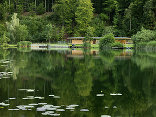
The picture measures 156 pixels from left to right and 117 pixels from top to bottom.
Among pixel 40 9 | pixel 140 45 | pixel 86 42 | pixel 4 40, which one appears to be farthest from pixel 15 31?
pixel 140 45

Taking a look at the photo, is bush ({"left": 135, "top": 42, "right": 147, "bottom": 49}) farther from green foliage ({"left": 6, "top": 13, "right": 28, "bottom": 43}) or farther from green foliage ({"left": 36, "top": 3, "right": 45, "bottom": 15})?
green foliage ({"left": 36, "top": 3, "right": 45, "bottom": 15})

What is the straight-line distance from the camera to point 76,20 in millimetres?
103812

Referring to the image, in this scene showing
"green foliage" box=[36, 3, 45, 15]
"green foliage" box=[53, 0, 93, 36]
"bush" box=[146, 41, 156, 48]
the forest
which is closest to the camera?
"bush" box=[146, 41, 156, 48]

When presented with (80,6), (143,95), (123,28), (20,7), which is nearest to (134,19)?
(123,28)

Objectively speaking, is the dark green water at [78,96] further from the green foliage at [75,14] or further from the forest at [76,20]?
the green foliage at [75,14]

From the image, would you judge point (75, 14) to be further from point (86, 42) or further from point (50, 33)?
point (86, 42)

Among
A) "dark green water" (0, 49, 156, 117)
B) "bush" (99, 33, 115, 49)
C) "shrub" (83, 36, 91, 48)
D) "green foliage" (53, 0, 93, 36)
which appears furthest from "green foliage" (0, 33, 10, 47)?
"dark green water" (0, 49, 156, 117)

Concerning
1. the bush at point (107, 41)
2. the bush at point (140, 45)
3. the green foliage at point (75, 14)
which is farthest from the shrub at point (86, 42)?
the bush at point (140, 45)

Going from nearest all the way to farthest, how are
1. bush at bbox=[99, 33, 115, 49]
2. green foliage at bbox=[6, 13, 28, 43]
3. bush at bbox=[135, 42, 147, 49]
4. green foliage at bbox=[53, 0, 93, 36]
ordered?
bush at bbox=[135, 42, 147, 49]
bush at bbox=[99, 33, 115, 49]
green foliage at bbox=[6, 13, 28, 43]
green foliage at bbox=[53, 0, 93, 36]

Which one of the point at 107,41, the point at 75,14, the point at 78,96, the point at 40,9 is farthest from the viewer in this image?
the point at 40,9

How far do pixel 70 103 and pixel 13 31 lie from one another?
8361 centimetres

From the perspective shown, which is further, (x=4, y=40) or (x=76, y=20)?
(x=76, y=20)

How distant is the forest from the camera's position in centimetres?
9331

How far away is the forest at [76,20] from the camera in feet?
306
